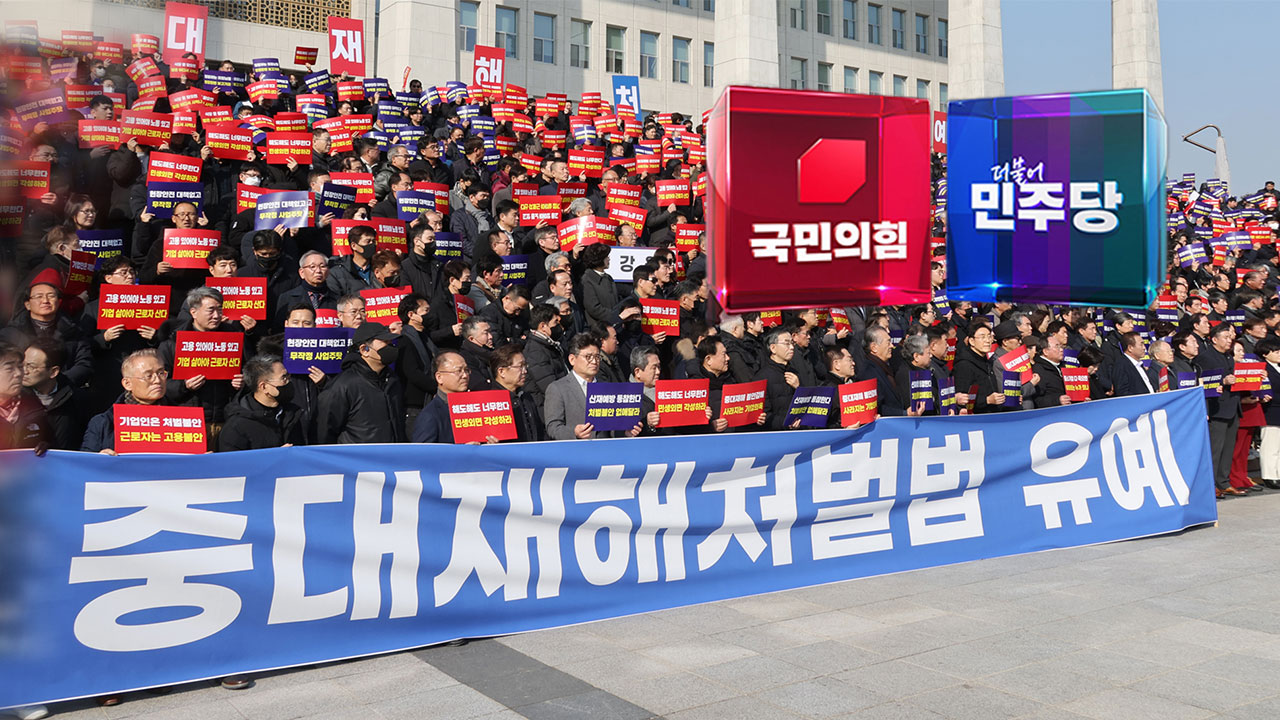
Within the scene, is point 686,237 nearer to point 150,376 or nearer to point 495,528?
point 495,528

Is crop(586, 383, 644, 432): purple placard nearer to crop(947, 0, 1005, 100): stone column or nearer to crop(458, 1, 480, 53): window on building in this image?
crop(947, 0, 1005, 100): stone column

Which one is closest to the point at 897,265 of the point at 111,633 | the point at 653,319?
the point at 111,633

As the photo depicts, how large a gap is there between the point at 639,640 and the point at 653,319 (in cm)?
413

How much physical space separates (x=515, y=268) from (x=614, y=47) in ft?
123

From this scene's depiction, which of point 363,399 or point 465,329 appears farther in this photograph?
point 465,329

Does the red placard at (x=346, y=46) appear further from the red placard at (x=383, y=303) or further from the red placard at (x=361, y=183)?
the red placard at (x=383, y=303)

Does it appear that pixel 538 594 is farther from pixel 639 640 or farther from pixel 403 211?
pixel 403 211

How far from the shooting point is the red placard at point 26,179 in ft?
3.13

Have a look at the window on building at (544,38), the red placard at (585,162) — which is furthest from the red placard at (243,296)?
the window on building at (544,38)

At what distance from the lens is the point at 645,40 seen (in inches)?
1864

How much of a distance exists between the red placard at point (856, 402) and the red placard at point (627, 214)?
231 inches

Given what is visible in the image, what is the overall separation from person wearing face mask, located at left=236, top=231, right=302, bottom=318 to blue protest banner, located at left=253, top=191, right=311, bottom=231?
684 millimetres

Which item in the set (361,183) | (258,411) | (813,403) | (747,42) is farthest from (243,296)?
(747,42)

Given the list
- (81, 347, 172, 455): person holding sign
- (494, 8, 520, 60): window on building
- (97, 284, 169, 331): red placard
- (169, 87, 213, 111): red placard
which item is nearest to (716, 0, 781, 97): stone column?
(494, 8, 520, 60): window on building
